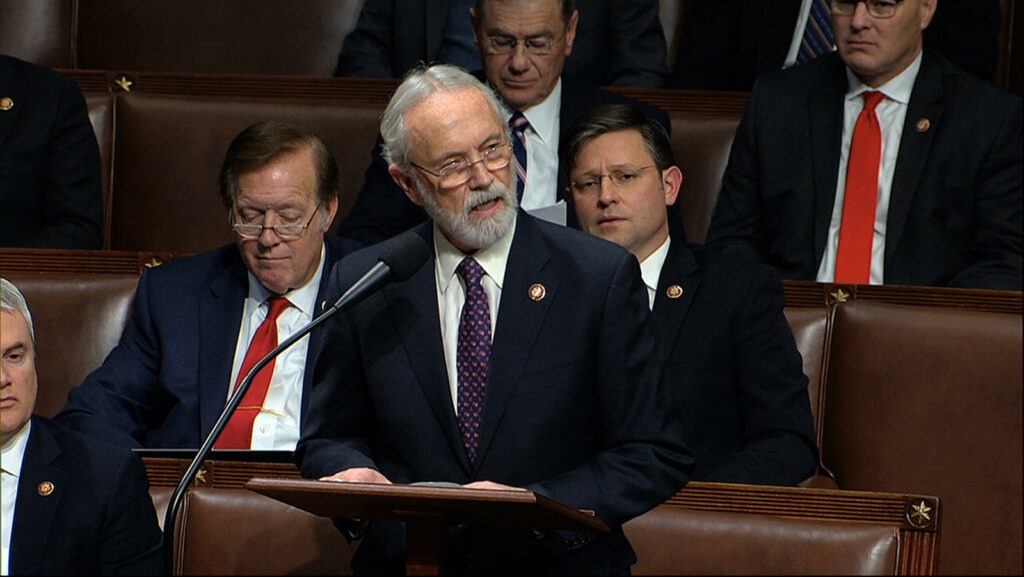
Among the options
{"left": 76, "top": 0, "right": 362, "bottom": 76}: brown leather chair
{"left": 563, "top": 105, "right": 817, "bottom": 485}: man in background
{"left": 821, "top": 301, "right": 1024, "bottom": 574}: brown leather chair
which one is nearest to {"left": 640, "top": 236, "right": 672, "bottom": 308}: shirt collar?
{"left": 563, "top": 105, "right": 817, "bottom": 485}: man in background

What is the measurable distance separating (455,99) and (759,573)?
606 mm

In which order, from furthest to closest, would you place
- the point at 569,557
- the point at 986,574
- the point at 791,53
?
the point at 791,53 < the point at 986,574 < the point at 569,557

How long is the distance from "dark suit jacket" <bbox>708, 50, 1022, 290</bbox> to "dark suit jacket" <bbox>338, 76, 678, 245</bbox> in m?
0.20

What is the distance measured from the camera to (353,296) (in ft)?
5.02

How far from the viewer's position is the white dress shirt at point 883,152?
2621 mm

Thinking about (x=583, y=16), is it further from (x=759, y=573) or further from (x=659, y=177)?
(x=759, y=573)

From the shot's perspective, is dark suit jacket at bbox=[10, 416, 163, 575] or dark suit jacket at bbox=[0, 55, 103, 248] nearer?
dark suit jacket at bbox=[10, 416, 163, 575]

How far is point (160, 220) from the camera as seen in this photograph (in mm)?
2832

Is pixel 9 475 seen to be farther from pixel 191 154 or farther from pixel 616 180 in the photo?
pixel 191 154

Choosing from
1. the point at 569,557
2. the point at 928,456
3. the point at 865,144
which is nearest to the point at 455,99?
the point at 569,557

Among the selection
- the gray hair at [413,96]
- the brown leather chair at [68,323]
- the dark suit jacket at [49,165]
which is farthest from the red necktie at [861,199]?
the dark suit jacket at [49,165]

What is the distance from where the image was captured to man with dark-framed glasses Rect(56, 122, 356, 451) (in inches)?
88.7

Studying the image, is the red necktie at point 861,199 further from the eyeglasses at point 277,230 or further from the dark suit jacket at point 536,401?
the dark suit jacket at point 536,401

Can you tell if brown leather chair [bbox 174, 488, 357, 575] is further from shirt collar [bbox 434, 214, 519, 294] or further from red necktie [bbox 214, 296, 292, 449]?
red necktie [bbox 214, 296, 292, 449]
